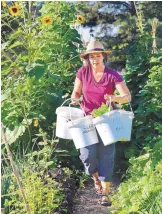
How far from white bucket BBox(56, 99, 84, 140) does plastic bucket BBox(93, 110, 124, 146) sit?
0.85 feet

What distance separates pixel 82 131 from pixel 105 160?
402 millimetres

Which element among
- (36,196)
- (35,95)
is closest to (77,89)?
(35,95)

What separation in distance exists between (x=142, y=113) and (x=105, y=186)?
128cm

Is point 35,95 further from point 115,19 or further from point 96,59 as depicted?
point 115,19

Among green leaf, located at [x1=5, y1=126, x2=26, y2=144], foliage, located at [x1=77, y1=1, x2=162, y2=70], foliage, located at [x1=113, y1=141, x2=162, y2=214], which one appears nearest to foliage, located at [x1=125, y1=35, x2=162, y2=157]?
green leaf, located at [x1=5, y1=126, x2=26, y2=144]

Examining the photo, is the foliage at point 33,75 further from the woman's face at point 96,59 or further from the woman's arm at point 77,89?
the woman's face at point 96,59

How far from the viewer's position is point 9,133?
4074 mm

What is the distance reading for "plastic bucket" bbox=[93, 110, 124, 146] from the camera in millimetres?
3457

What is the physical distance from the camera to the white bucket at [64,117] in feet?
12.0

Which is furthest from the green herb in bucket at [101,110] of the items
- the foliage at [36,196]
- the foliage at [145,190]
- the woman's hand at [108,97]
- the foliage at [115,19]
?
the foliage at [115,19]

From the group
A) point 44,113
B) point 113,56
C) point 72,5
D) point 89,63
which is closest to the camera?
point 89,63

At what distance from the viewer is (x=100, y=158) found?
3.81m

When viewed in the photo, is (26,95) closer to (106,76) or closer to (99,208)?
(106,76)

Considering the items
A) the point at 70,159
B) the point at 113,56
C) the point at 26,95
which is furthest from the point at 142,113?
the point at 113,56
